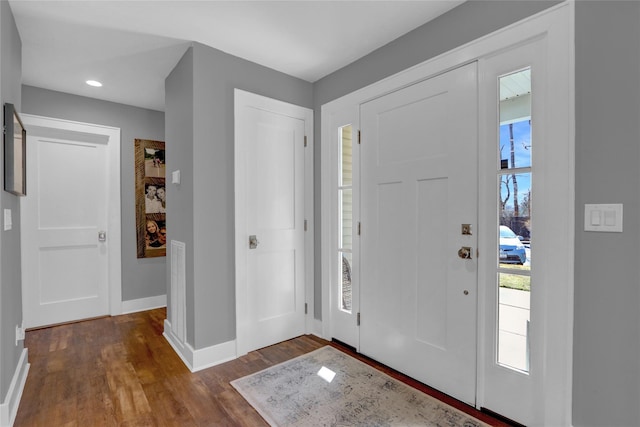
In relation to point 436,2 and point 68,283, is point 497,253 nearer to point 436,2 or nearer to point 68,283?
point 436,2

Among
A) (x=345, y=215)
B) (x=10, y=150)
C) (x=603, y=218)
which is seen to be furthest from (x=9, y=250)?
(x=603, y=218)

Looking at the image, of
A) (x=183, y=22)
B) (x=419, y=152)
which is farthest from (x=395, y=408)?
(x=183, y=22)

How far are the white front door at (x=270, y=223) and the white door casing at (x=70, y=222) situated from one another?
78.9 inches

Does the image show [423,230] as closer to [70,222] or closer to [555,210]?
[555,210]

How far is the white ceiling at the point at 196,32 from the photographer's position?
1.95m

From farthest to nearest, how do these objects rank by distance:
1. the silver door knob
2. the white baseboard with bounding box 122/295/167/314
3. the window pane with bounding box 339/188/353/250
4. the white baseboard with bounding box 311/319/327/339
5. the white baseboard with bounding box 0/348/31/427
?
1. the white baseboard with bounding box 122/295/167/314
2. the white baseboard with bounding box 311/319/327/339
3. the window pane with bounding box 339/188/353/250
4. the silver door knob
5. the white baseboard with bounding box 0/348/31/427

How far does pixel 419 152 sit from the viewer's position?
2.14m

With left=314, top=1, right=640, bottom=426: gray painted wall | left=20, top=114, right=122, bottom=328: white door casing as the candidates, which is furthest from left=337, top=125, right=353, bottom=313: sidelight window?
left=20, top=114, right=122, bottom=328: white door casing

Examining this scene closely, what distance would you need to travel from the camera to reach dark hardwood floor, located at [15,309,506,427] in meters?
1.79

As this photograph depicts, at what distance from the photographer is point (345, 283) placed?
2.77m

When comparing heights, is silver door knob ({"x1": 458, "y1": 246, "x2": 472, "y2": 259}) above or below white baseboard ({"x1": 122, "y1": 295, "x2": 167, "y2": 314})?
above

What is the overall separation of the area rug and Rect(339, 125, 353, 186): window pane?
4.95ft

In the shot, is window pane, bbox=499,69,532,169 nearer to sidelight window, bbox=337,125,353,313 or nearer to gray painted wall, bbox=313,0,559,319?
gray painted wall, bbox=313,0,559,319

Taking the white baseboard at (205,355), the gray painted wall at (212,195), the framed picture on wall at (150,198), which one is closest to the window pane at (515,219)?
the gray painted wall at (212,195)
